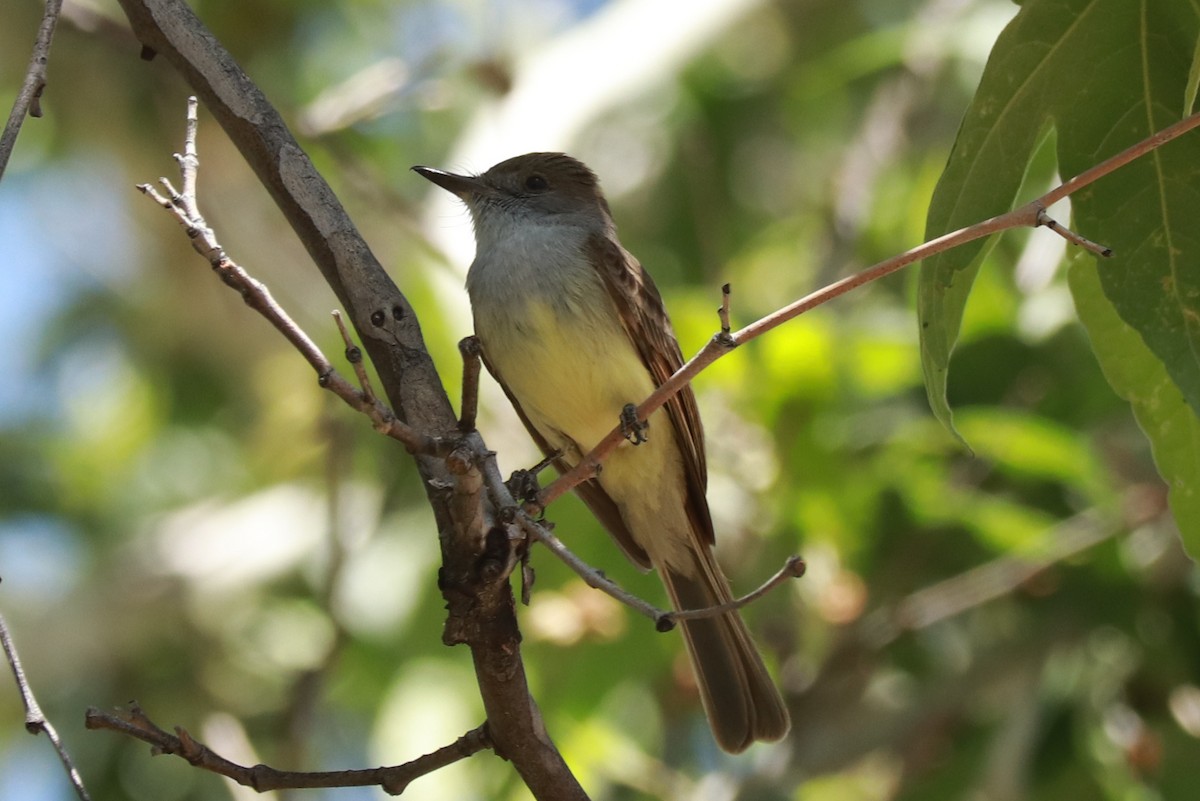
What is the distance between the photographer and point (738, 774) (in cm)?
539

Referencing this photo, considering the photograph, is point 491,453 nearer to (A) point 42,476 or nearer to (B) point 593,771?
(B) point 593,771

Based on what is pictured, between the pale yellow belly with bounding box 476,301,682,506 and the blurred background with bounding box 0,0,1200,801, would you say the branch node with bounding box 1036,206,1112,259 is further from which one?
the pale yellow belly with bounding box 476,301,682,506

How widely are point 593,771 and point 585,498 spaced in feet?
3.53

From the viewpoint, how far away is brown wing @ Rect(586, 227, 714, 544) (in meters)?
4.56

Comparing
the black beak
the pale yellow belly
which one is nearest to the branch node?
the pale yellow belly

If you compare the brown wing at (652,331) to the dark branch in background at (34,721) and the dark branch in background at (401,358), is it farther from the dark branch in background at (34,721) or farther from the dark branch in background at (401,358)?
the dark branch in background at (34,721)

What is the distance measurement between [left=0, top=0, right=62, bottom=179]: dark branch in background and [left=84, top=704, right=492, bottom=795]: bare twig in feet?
Result: 3.04

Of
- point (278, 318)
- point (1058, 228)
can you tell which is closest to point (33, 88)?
point (278, 318)

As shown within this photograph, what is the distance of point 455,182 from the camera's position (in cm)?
502

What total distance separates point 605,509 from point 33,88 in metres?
2.93

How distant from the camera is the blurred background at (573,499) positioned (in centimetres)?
510

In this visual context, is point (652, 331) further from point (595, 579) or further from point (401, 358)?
point (595, 579)

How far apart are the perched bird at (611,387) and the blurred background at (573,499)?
309 mm

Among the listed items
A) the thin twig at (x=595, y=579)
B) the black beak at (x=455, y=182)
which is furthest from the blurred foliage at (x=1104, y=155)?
the black beak at (x=455, y=182)
